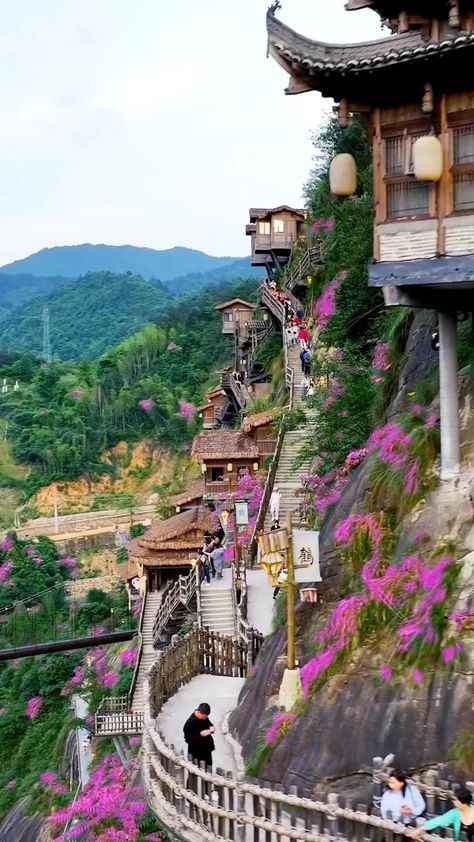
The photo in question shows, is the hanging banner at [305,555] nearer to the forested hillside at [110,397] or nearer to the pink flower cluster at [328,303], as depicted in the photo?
the pink flower cluster at [328,303]

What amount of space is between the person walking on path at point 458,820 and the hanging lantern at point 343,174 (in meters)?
7.98

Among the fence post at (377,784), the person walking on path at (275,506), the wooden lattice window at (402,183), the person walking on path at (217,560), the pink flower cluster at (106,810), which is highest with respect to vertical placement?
the wooden lattice window at (402,183)

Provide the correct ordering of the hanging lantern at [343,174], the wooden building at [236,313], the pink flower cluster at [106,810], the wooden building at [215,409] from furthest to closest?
the wooden building at [236,313] < the wooden building at [215,409] < the pink flower cluster at [106,810] < the hanging lantern at [343,174]

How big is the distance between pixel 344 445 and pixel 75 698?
2211 cm

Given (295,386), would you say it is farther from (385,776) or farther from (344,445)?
(385,776)

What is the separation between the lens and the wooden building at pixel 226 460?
36.7 meters

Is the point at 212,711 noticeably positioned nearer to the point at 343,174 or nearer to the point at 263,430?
the point at 343,174

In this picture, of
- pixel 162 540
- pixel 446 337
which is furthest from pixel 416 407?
pixel 162 540

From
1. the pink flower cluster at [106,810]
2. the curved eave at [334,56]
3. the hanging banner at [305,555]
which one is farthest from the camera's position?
the pink flower cluster at [106,810]

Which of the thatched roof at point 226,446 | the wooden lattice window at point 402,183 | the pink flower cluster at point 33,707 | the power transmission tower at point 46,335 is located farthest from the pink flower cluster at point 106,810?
the power transmission tower at point 46,335

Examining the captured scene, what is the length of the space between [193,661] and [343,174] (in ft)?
29.4

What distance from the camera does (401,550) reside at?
11969 millimetres

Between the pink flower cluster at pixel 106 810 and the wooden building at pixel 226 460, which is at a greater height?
the wooden building at pixel 226 460

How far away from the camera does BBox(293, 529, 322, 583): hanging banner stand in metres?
12.2
